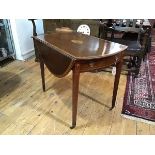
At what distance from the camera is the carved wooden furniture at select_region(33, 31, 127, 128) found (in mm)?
→ 1407

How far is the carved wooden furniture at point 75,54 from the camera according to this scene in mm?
1407

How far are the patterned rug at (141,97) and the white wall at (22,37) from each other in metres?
1.78

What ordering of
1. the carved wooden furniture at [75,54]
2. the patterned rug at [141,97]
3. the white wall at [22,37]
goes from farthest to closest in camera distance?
the white wall at [22,37] < the patterned rug at [141,97] < the carved wooden furniture at [75,54]

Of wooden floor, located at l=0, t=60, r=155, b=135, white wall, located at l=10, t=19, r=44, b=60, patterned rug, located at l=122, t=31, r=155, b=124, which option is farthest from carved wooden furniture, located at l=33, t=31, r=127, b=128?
white wall, located at l=10, t=19, r=44, b=60

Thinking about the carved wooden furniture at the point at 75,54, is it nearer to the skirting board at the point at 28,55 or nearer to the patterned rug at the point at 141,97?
the patterned rug at the point at 141,97

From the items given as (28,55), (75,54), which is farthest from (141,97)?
(28,55)

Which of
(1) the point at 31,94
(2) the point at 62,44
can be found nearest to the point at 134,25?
(2) the point at 62,44

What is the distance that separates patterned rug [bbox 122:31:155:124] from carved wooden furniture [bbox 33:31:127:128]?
0.46 meters

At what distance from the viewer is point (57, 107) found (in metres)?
2.02

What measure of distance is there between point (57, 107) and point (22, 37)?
63.5 inches

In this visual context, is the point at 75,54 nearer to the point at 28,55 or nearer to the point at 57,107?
the point at 57,107

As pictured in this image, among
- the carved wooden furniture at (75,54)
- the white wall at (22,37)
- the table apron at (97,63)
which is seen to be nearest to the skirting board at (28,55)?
the white wall at (22,37)

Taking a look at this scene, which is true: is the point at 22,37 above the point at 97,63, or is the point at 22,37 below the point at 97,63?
below

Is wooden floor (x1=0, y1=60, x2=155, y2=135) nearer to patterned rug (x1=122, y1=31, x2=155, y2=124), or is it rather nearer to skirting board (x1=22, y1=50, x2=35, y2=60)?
patterned rug (x1=122, y1=31, x2=155, y2=124)
